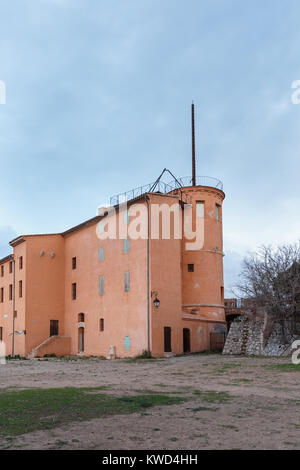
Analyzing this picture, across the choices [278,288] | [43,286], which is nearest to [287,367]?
[278,288]

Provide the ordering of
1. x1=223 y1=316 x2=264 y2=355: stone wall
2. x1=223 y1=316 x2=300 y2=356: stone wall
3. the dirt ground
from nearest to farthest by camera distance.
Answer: the dirt ground → x1=223 y1=316 x2=300 y2=356: stone wall → x1=223 y1=316 x2=264 y2=355: stone wall

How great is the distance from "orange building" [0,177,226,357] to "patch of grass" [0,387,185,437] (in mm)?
16128

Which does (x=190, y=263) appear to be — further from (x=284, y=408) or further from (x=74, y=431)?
(x=74, y=431)

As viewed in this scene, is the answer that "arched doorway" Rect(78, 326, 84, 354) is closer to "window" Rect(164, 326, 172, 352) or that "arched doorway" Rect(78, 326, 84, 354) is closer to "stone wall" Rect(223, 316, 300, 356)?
"window" Rect(164, 326, 172, 352)

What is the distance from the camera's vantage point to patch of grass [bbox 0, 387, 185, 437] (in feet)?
28.0

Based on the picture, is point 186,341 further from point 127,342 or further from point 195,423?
point 195,423

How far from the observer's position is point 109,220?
108 feet

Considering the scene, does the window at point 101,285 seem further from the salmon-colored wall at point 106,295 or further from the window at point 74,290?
the window at point 74,290

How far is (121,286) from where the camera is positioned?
30734mm

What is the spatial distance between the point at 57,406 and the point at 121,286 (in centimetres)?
2061

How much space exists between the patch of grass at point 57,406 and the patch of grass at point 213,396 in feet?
2.17

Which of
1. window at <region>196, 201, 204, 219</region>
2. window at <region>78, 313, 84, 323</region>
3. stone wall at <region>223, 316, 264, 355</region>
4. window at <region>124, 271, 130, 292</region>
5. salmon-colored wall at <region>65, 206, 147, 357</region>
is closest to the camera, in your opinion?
stone wall at <region>223, 316, 264, 355</region>

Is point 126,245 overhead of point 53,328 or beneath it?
overhead

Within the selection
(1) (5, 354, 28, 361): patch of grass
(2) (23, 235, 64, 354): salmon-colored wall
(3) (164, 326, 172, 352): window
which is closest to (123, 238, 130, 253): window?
(3) (164, 326, 172, 352): window
